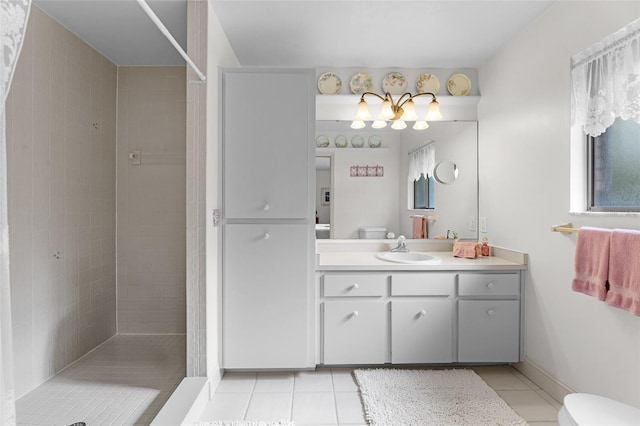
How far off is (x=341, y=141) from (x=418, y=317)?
58.2 inches

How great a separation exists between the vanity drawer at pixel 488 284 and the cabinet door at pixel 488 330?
6 centimetres

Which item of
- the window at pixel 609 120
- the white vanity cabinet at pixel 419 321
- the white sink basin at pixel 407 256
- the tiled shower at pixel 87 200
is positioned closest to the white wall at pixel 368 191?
the white sink basin at pixel 407 256

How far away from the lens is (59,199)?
2.44 metres

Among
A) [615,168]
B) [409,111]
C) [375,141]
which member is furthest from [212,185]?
[615,168]

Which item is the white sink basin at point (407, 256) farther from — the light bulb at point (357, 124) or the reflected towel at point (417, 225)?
the light bulb at point (357, 124)

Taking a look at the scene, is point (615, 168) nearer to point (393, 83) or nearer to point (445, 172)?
point (445, 172)

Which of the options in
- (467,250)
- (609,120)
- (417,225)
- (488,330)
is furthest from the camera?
(417,225)

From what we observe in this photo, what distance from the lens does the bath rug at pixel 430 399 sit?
6.29 feet

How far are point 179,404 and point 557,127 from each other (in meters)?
2.62

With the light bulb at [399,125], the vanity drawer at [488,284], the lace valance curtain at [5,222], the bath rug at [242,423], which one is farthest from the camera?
the light bulb at [399,125]

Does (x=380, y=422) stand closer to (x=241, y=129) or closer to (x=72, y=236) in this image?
(x=241, y=129)

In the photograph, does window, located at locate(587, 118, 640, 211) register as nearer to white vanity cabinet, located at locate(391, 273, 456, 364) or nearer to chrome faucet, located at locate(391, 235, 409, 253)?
white vanity cabinet, located at locate(391, 273, 456, 364)

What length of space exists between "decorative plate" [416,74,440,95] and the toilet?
236cm

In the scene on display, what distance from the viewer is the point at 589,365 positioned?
1.90 m
